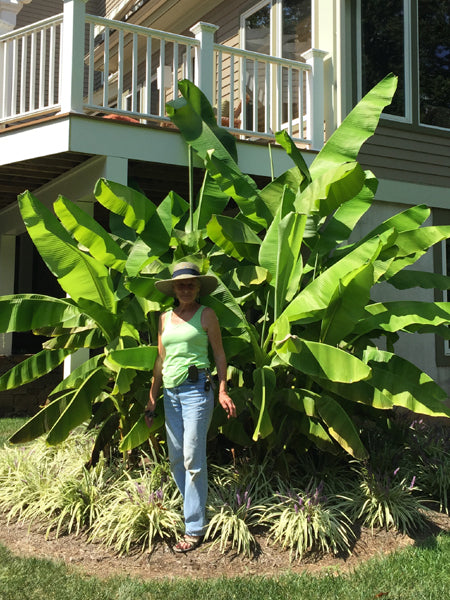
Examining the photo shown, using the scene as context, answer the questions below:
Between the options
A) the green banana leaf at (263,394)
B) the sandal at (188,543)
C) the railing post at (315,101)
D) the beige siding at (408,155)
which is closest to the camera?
the sandal at (188,543)

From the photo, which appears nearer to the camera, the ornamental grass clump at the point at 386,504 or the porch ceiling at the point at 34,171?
the ornamental grass clump at the point at 386,504

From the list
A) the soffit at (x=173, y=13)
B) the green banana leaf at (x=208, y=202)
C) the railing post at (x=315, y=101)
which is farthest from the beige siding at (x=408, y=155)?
the soffit at (x=173, y=13)

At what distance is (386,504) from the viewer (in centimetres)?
495

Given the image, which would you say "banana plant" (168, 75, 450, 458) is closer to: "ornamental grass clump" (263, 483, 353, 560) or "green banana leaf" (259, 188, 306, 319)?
"green banana leaf" (259, 188, 306, 319)

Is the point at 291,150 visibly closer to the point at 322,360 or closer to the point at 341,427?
the point at 322,360

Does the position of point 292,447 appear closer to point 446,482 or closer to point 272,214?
point 446,482

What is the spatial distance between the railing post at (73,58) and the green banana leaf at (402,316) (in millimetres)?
3997

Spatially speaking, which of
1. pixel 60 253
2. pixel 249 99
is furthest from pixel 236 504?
pixel 249 99

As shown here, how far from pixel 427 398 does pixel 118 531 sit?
2.38m

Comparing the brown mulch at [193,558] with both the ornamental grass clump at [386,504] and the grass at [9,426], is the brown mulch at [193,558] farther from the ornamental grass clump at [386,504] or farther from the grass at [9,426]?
the grass at [9,426]

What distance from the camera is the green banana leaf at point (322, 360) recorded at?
434 cm

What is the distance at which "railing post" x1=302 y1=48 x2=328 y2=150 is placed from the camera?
8.80 meters

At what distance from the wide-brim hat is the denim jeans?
2.26ft

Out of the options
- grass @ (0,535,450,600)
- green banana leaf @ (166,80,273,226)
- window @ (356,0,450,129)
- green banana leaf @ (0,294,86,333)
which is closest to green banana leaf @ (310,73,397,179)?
green banana leaf @ (166,80,273,226)
